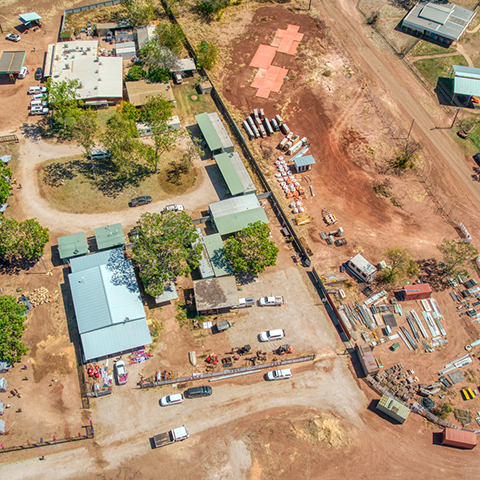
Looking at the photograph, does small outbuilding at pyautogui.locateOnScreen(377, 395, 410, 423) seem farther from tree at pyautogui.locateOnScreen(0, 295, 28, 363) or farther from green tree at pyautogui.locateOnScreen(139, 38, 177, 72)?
green tree at pyautogui.locateOnScreen(139, 38, 177, 72)

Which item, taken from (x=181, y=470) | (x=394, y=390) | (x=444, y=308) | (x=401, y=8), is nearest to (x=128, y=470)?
(x=181, y=470)

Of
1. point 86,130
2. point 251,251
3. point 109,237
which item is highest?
point 251,251

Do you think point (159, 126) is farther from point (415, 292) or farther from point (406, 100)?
point (406, 100)

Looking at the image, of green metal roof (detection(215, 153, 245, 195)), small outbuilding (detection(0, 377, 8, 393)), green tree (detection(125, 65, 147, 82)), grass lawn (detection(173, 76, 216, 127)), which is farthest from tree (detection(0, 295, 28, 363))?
green tree (detection(125, 65, 147, 82))

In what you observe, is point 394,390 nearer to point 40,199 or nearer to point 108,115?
point 40,199

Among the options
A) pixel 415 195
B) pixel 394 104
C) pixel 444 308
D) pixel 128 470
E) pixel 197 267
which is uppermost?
pixel 394 104

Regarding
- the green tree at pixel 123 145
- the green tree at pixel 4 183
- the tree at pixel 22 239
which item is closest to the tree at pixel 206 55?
the green tree at pixel 123 145

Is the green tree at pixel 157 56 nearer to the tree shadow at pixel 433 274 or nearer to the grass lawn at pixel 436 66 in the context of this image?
the grass lawn at pixel 436 66

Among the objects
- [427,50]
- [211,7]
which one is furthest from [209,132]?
[427,50]
